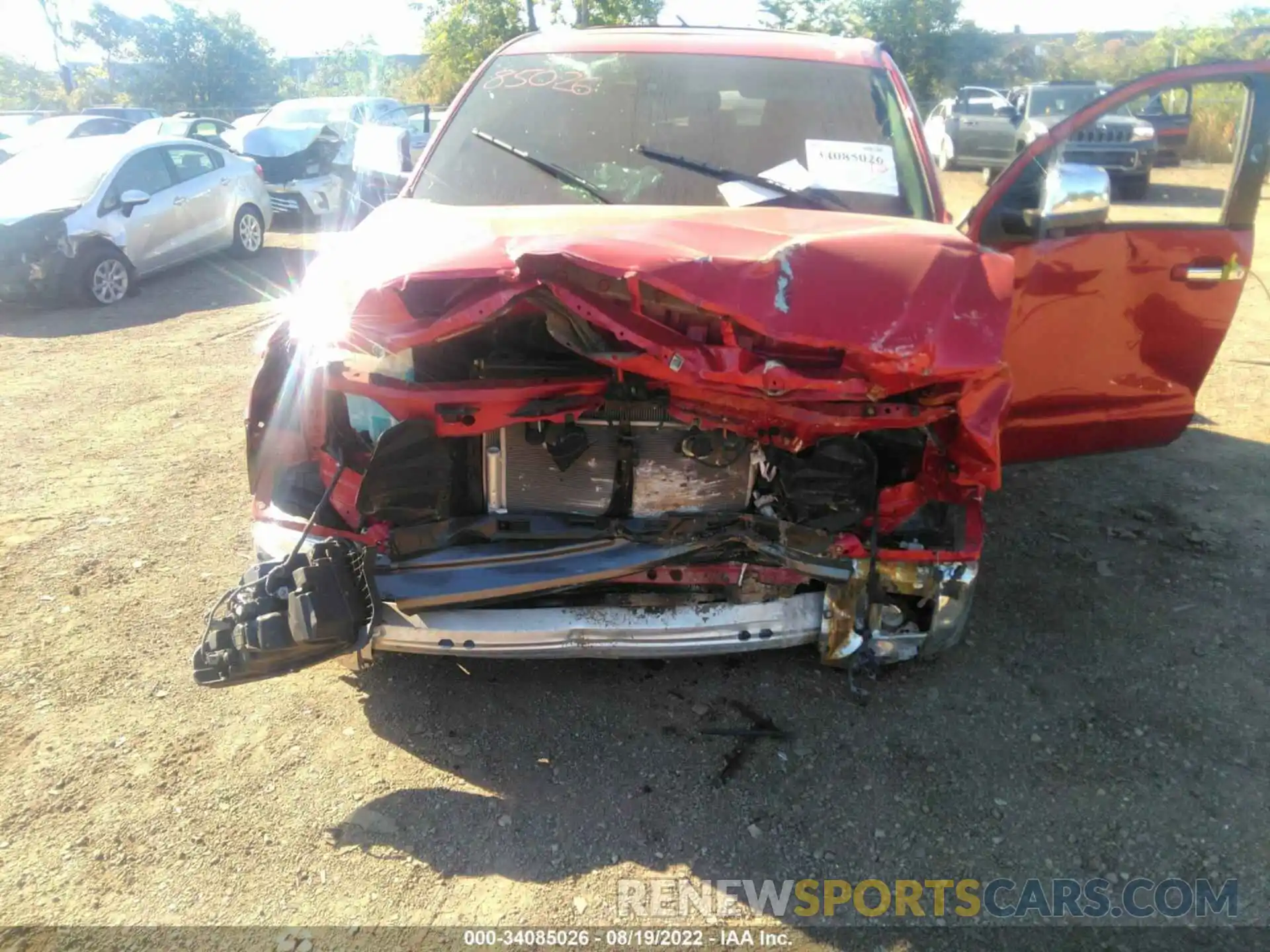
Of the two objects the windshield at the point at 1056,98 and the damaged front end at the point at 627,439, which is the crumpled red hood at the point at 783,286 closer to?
the damaged front end at the point at 627,439

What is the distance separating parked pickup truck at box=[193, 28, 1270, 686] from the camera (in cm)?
242

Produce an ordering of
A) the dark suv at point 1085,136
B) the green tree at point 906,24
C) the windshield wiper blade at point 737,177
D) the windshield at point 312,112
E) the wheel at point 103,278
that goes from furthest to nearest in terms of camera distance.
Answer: the green tree at point 906,24 < the windshield at point 312,112 < the wheel at point 103,278 < the dark suv at point 1085,136 < the windshield wiper blade at point 737,177

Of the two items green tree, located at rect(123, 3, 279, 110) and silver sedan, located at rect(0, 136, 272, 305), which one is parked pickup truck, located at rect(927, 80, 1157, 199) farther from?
green tree, located at rect(123, 3, 279, 110)

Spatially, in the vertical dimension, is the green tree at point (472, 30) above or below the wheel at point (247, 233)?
above

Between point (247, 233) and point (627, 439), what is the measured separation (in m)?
9.66

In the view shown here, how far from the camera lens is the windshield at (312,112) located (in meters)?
13.8

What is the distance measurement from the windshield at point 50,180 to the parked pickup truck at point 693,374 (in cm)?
676

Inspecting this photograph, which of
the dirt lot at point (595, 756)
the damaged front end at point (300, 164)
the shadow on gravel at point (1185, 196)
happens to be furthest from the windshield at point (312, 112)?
the dirt lot at point (595, 756)

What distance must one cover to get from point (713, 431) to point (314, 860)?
5.30 feet

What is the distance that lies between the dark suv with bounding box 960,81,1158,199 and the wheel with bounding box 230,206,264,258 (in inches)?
321

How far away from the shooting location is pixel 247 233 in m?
10.8

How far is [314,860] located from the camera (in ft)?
8.09

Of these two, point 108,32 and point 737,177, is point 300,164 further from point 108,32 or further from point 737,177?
point 108,32

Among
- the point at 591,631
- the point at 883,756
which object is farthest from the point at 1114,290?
the point at 591,631
